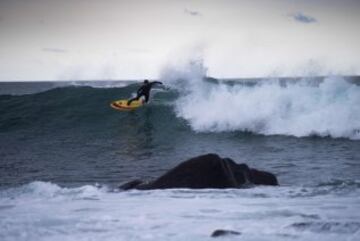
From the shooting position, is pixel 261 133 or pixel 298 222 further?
pixel 261 133

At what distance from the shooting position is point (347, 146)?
52.5ft

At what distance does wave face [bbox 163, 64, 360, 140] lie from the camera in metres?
19.1

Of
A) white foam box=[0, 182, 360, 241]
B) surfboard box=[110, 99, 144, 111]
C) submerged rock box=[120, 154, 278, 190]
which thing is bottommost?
white foam box=[0, 182, 360, 241]

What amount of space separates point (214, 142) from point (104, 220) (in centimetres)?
1084

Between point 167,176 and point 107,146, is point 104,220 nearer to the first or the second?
point 167,176

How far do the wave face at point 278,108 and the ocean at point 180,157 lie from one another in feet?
0.16

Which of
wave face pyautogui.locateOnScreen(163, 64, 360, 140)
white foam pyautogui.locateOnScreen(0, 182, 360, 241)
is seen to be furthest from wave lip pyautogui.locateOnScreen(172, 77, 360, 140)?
white foam pyautogui.locateOnScreen(0, 182, 360, 241)

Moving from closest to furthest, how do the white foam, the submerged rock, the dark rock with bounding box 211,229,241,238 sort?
1. the dark rock with bounding box 211,229,241,238
2. the white foam
3. the submerged rock

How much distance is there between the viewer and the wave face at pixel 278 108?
19.1 m

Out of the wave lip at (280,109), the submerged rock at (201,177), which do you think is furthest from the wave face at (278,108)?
the submerged rock at (201,177)

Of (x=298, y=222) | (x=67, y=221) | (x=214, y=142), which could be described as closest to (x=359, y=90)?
(x=214, y=142)

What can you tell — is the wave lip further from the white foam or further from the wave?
the white foam

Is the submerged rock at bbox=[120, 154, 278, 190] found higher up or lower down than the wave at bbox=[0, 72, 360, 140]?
lower down

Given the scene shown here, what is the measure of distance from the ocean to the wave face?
0.16 feet
